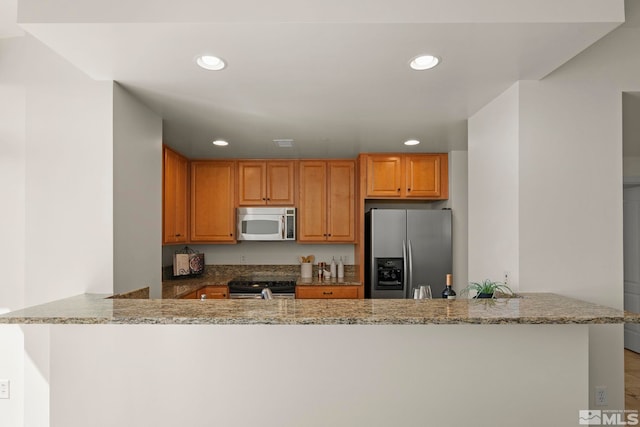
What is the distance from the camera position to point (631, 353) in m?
4.66

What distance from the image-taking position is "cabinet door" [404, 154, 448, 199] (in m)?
4.38

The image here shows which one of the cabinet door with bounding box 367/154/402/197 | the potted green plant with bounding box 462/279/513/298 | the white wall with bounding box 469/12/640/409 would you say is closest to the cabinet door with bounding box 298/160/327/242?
the cabinet door with bounding box 367/154/402/197

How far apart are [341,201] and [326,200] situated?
178mm

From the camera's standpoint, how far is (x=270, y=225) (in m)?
4.70

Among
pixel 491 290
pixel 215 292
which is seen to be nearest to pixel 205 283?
pixel 215 292

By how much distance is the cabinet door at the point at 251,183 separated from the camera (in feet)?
15.5

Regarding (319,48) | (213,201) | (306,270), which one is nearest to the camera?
(319,48)

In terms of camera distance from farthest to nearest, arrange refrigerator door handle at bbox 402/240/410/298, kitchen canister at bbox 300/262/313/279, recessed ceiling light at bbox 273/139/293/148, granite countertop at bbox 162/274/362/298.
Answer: kitchen canister at bbox 300/262/313/279 → refrigerator door handle at bbox 402/240/410/298 → granite countertop at bbox 162/274/362/298 → recessed ceiling light at bbox 273/139/293/148

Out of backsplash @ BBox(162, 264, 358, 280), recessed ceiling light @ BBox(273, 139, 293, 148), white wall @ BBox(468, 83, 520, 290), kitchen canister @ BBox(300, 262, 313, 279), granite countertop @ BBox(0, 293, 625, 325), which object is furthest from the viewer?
backsplash @ BBox(162, 264, 358, 280)

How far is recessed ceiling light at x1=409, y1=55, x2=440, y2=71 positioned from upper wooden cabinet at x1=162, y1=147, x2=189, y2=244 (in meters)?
2.65

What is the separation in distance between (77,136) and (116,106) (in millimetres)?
275

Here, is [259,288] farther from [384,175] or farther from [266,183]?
[384,175]

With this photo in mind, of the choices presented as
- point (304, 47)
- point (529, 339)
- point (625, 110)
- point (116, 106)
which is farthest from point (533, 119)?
point (116, 106)

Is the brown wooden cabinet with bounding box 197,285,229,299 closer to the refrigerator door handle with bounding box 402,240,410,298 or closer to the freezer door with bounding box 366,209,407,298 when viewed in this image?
the freezer door with bounding box 366,209,407,298
